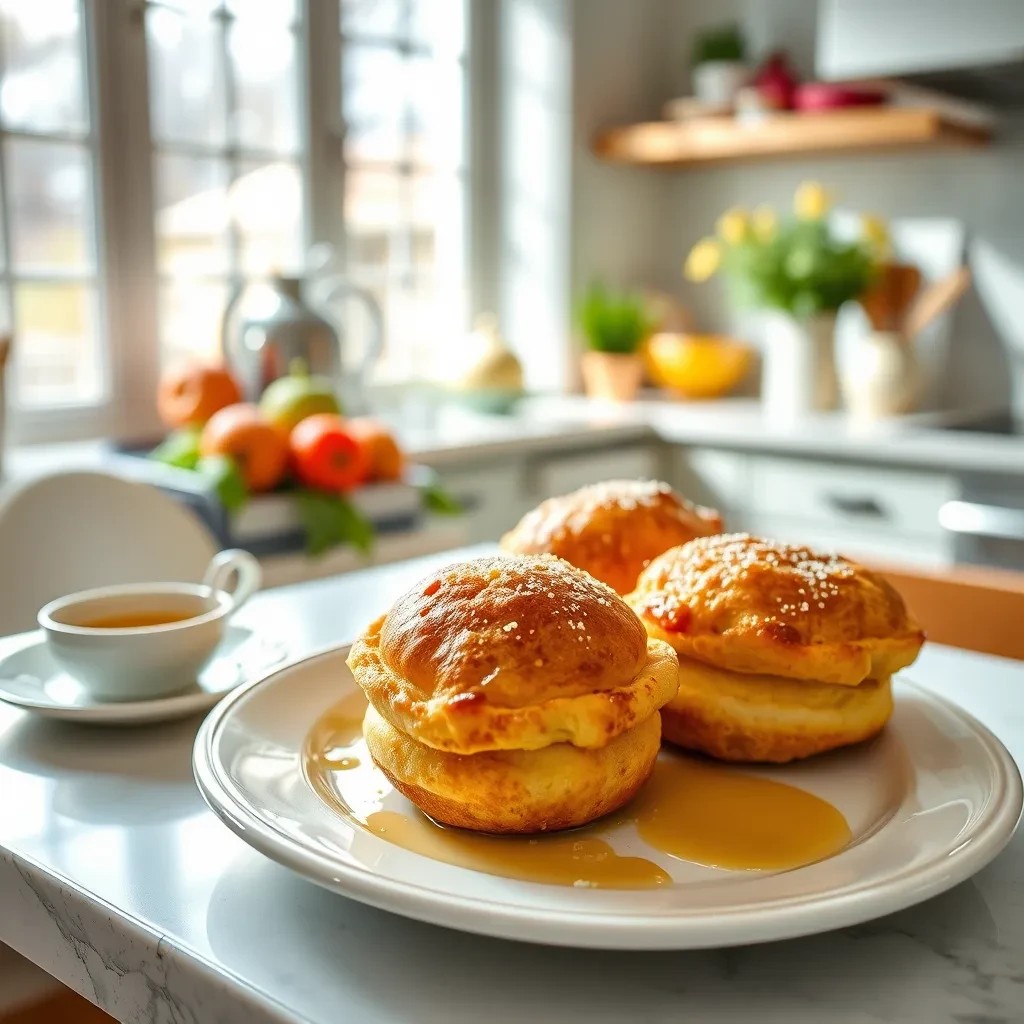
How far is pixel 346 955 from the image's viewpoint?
0.53 metres

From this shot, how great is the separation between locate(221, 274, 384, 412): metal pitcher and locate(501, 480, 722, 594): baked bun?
1544 mm

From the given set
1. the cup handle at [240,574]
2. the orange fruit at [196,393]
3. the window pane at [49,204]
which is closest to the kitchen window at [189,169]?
the window pane at [49,204]

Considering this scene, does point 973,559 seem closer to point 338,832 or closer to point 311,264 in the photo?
point 311,264

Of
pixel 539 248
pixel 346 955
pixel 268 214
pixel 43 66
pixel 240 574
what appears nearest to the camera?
pixel 346 955

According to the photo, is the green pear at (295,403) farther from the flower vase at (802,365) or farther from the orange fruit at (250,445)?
the flower vase at (802,365)

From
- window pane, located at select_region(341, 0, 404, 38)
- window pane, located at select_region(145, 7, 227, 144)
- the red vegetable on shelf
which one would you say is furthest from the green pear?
the red vegetable on shelf

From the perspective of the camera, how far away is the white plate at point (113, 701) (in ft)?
2.58

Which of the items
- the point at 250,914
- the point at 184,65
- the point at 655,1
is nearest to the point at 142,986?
the point at 250,914

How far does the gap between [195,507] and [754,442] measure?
1324 mm

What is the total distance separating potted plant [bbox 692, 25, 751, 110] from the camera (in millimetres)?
3125

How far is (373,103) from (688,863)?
2857 millimetres

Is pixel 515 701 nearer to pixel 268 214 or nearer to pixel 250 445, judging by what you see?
pixel 250 445

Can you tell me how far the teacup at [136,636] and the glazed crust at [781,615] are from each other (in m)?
0.32

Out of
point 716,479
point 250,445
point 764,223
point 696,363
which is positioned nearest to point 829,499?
point 716,479
